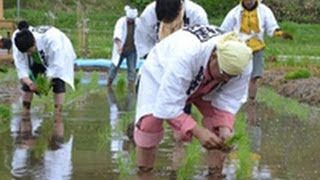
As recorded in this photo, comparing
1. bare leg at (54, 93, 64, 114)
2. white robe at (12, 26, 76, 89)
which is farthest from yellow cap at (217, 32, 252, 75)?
bare leg at (54, 93, 64, 114)

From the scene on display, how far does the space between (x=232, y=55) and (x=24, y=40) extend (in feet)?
14.7

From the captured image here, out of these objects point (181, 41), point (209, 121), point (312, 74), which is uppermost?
point (181, 41)

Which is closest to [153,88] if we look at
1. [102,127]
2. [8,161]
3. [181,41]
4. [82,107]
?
[181,41]

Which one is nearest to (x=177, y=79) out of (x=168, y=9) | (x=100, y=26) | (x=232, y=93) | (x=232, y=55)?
(x=232, y=55)

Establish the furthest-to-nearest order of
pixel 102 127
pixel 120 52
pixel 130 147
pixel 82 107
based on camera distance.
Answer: pixel 120 52 → pixel 82 107 → pixel 102 127 → pixel 130 147

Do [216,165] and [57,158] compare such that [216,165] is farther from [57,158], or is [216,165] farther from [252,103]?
[252,103]

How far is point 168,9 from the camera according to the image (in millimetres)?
7074

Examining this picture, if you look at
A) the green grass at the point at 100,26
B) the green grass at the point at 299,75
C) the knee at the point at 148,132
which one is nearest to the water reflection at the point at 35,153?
the knee at the point at 148,132

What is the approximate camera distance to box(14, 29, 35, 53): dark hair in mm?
9641

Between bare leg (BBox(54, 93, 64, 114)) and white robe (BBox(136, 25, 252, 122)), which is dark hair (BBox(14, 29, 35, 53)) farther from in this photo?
white robe (BBox(136, 25, 252, 122))

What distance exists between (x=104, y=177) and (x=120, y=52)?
956cm

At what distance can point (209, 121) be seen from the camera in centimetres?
652

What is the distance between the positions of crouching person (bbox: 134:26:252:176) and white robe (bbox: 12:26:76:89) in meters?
3.85

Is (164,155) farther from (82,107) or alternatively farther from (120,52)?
(120,52)
